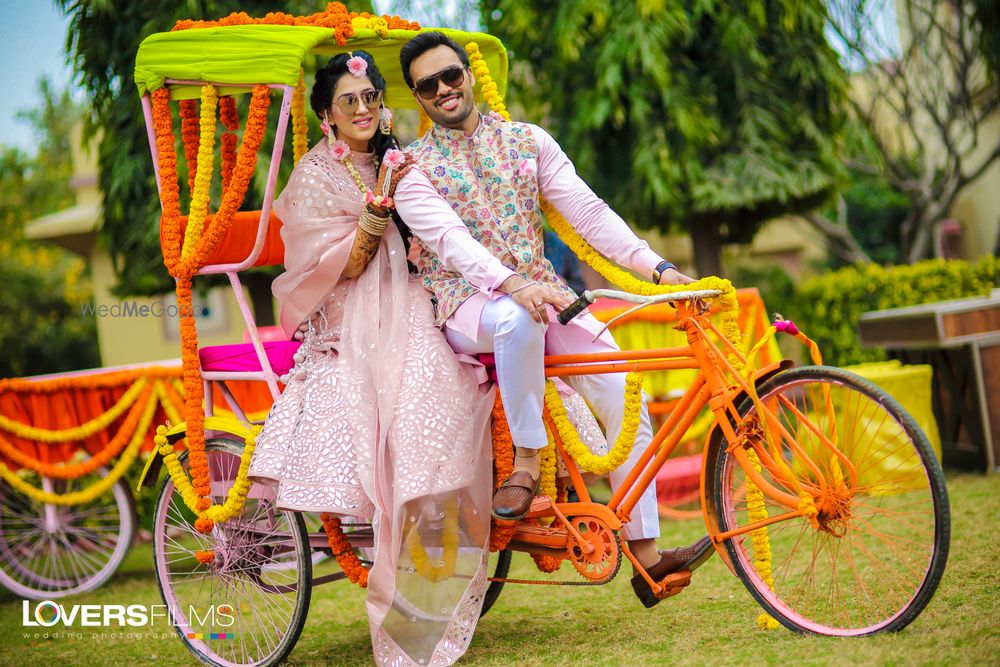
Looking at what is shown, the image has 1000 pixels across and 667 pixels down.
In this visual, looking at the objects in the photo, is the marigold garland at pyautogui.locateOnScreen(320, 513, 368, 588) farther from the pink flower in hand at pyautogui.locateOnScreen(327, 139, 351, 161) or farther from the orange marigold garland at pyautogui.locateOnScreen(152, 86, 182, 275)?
the pink flower in hand at pyautogui.locateOnScreen(327, 139, 351, 161)

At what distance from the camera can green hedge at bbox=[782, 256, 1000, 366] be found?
8906 mm

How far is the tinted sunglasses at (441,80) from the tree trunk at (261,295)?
4887 millimetres

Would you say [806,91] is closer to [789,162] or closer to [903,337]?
[789,162]

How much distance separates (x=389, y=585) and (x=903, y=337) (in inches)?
165

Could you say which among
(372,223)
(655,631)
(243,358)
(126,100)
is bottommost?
(655,631)

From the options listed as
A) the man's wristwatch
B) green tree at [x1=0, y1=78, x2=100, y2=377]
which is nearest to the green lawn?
the man's wristwatch

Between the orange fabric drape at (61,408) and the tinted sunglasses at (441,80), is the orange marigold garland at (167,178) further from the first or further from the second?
the orange fabric drape at (61,408)

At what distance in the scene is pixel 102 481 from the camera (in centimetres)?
618

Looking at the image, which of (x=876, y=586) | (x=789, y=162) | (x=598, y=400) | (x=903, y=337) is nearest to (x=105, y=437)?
(x=598, y=400)

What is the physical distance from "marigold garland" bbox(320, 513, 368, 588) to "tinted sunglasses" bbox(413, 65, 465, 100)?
5.18 ft

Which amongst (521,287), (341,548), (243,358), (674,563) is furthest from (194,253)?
(674,563)

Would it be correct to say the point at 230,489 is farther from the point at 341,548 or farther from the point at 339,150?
the point at 339,150

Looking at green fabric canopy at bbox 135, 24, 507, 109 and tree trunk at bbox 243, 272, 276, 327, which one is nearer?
green fabric canopy at bbox 135, 24, 507, 109

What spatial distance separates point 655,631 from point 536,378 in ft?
3.40
